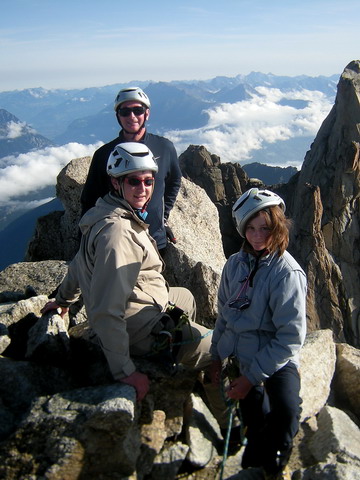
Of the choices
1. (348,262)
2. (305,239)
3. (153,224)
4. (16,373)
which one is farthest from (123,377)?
(348,262)

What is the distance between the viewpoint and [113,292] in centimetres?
563

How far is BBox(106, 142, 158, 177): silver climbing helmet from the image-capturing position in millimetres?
6448

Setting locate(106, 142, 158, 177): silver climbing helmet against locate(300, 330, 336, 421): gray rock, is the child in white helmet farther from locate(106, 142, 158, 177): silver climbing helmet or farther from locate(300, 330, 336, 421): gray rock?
locate(300, 330, 336, 421): gray rock

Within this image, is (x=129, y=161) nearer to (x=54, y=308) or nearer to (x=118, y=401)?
(x=54, y=308)

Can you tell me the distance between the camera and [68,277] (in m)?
7.19

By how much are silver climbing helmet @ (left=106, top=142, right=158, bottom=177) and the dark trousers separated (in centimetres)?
371

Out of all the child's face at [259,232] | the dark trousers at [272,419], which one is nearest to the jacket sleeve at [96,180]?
the child's face at [259,232]

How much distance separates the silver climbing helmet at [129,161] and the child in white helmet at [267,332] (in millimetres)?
1568

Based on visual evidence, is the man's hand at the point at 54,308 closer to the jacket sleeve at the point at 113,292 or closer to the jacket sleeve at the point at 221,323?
the jacket sleeve at the point at 113,292

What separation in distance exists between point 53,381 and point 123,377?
1.42 meters

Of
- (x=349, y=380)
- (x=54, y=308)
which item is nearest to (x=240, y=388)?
(x=54, y=308)

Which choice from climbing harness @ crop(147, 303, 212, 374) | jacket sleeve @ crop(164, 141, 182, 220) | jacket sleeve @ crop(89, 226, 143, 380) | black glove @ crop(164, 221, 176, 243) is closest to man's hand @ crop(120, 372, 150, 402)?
jacket sleeve @ crop(89, 226, 143, 380)

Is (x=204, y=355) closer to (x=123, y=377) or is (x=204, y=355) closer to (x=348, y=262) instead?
(x=123, y=377)

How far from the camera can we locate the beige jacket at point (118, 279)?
563 cm
